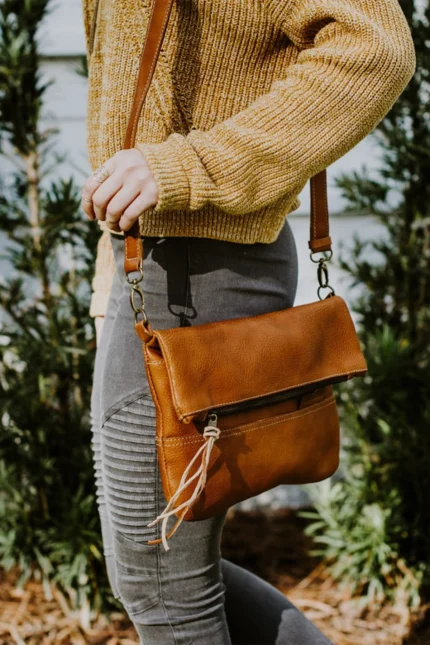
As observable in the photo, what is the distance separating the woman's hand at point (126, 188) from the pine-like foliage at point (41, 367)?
1.10 m

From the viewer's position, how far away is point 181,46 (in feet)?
2.98

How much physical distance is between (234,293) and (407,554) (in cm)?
144

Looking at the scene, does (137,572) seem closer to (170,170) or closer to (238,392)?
(238,392)

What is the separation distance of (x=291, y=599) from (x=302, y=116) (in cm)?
172

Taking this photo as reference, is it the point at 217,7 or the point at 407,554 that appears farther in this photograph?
the point at 407,554

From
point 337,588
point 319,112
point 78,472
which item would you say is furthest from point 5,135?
point 337,588

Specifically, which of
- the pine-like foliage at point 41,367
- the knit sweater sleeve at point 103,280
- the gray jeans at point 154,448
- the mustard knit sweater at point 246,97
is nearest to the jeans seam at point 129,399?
the gray jeans at point 154,448

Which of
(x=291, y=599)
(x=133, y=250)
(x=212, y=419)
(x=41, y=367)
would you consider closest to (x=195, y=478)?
(x=212, y=419)

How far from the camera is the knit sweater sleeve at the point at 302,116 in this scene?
0.83 meters

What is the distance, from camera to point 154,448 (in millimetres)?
905

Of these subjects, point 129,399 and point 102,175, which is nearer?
point 102,175

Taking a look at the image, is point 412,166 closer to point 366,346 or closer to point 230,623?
point 366,346

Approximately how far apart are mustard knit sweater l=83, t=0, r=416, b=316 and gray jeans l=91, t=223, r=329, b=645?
0.05m

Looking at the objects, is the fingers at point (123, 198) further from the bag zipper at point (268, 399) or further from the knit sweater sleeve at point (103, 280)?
the knit sweater sleeve at point (103, 280)
